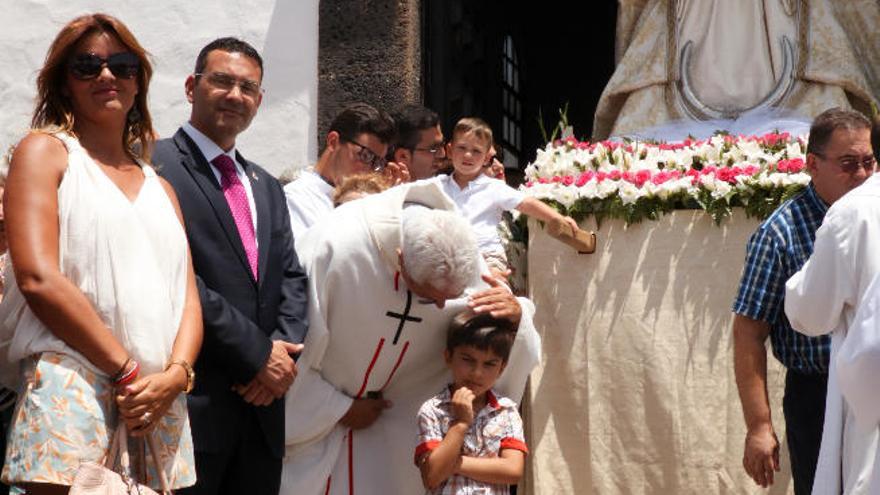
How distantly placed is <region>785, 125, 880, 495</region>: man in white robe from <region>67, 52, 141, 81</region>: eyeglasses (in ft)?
6.23

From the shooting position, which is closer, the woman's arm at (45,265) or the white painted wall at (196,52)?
the woman's arm at (45,265)

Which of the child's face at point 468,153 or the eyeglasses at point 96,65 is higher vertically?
the eyeglasses at point 96,65

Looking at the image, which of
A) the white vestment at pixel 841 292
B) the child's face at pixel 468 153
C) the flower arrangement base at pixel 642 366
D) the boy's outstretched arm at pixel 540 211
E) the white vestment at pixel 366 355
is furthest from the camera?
the child's face at pixel 468 153

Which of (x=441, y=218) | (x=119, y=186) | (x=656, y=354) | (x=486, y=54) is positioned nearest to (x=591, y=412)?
(x=656, y=354)

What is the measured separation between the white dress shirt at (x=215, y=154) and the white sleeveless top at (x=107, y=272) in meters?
0.60

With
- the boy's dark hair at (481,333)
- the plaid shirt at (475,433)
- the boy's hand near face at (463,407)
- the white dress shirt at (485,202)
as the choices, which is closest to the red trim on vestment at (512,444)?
the plaid shirt at (475,433)

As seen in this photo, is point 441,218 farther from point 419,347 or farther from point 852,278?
point 852,278

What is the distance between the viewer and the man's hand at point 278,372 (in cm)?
447

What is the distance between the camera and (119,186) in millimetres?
4117

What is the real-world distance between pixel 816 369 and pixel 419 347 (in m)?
1.24

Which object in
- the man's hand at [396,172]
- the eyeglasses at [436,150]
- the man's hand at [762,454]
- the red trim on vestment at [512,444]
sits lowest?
the man's hand at [762,454]

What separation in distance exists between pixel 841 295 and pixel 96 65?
2.05 meters

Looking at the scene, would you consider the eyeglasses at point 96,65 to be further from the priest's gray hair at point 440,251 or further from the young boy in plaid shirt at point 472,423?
the young boy in plaid shirt at point 472,423

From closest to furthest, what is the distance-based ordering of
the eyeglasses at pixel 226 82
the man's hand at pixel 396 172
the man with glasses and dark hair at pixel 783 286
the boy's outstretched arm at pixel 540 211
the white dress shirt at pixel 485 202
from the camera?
the eyeglasses at pixel 226 82
the man with glasses and dark hair at pixel 783 286
the man's hand at pixel 396 172
the boy's outstretched arm at pixel 540 211
the white dress shirt at pixel 485 202
